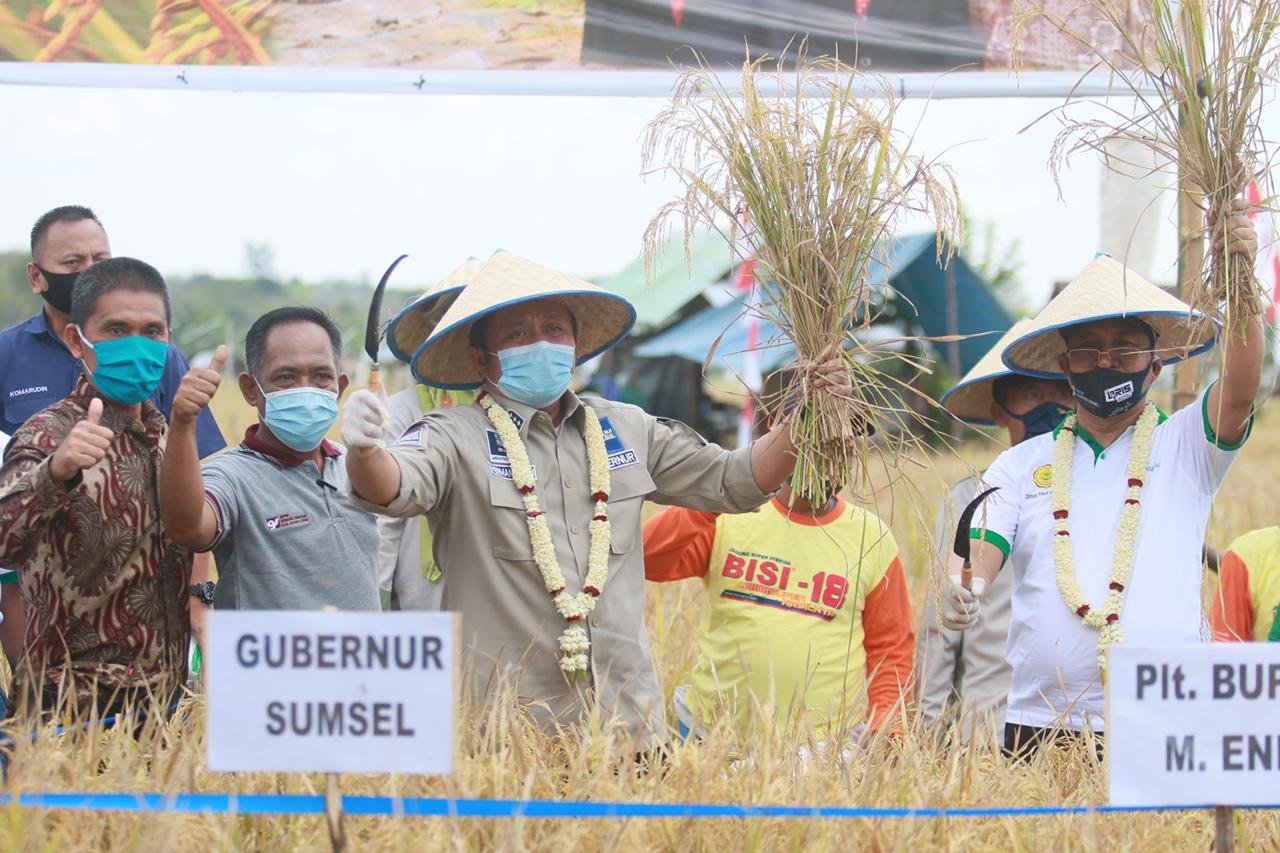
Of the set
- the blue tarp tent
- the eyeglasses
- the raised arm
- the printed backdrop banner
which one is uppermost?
the blue tarp tent

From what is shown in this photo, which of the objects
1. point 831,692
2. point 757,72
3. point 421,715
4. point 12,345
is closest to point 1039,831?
point 831,692

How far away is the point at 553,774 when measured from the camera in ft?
9.80

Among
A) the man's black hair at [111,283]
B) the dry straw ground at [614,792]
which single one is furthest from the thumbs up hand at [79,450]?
the dry straw ground at [614,792]

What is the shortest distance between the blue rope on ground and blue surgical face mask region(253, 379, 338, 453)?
950 millimetres

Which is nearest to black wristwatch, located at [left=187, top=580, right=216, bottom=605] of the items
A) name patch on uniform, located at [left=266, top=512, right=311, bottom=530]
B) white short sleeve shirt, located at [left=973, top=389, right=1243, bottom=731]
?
name patch on uniform, located at [left=266, top=512, right=311, bottom=530]

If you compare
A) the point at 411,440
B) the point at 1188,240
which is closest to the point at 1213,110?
the point at 1188,240

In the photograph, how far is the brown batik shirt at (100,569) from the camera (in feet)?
9.96

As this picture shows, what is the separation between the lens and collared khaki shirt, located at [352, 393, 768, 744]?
3279 millimetres

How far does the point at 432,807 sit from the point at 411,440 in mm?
938

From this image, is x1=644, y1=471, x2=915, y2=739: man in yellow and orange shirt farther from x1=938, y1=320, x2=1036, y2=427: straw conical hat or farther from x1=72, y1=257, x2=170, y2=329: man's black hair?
x1=72, y1=257, x2=170, y2=329: man's black hair

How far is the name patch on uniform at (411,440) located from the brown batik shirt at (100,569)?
0.54 meters

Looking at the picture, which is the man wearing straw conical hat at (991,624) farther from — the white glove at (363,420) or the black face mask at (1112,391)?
the white glove at (363,420)

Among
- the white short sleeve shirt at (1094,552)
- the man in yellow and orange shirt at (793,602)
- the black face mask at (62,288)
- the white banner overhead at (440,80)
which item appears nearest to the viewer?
the white short sleeve shirt at (1094,552)

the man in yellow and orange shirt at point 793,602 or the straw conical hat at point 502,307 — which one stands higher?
the straw conical hat at point 502,307
